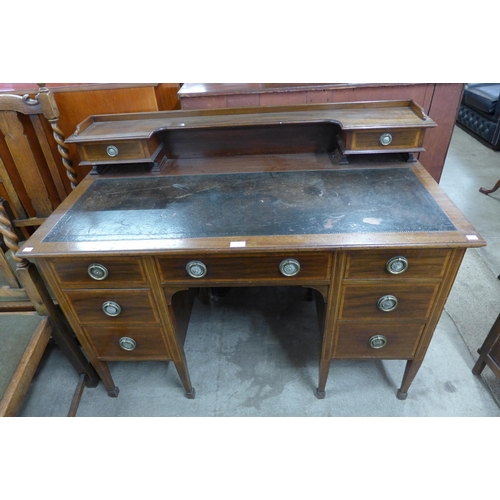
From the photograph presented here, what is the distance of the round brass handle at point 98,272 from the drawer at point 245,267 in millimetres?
165

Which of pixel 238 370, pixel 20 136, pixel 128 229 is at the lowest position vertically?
pixel 238 370

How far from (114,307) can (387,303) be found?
878 millimetres

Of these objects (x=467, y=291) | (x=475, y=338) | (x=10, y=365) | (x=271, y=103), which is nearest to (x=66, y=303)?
(x=10, y=365)

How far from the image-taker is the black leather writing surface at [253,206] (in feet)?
3.41

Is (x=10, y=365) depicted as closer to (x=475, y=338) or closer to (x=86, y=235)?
(x=86, y=235)

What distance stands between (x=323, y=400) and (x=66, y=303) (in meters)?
1.05

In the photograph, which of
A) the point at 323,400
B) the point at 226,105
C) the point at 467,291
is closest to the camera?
the point at 323,400

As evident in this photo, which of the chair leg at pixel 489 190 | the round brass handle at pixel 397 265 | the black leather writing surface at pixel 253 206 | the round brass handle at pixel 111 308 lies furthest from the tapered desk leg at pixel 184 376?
the chair leg at pixel 489 190

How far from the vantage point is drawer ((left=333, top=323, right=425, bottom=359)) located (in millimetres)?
1215

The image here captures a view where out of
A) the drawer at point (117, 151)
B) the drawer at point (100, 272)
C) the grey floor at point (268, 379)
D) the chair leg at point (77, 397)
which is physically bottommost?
the grey floor at point (268, 379)

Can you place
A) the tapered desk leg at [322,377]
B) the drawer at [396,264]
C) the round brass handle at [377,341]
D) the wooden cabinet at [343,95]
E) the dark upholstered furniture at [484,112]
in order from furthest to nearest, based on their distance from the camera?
the dark upholstered furniture at [484,112] < the wooden cabinet at [343,95] < the tapered desk leg at [322,377] < the round brass handle at [377,341] < the drawer at [396,264]

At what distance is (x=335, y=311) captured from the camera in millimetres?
1180

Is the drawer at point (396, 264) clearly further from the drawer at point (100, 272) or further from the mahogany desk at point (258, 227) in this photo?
the drawer at point (100, 272)

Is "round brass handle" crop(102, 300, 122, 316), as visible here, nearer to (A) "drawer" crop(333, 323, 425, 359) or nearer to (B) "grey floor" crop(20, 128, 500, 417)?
(B) "grey floor" crop(20, 128, 500, 417)
